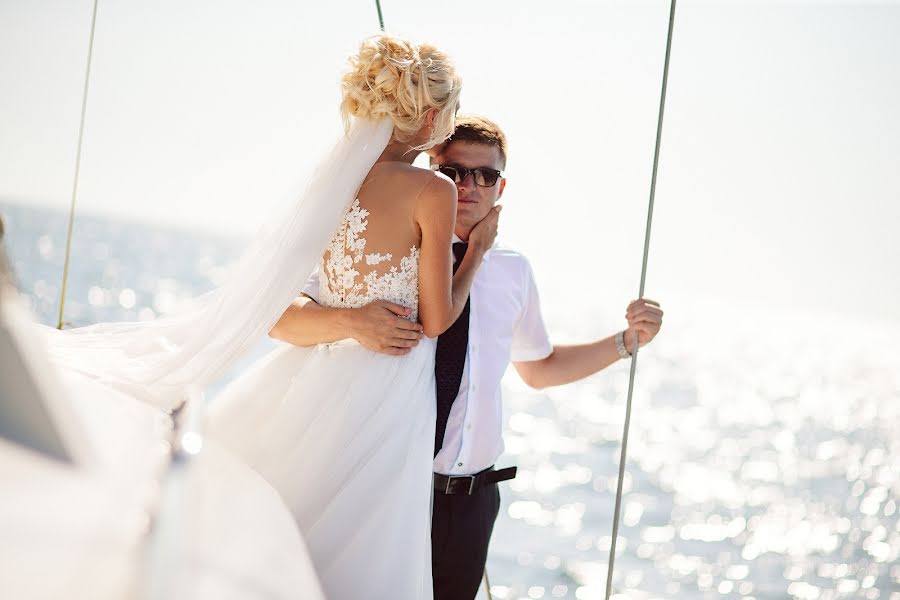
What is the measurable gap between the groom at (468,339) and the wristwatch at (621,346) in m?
0.12

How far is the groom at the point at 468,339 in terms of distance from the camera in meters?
2.12

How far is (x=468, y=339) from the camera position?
7.43ft

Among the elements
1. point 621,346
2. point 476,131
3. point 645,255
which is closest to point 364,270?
point 476,131

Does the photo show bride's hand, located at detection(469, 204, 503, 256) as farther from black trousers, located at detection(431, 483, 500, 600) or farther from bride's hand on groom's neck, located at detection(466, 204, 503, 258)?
black trousers, located at detection(431, 483, 500, 600)

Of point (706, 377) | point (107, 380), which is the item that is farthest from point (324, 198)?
point (706, 377)

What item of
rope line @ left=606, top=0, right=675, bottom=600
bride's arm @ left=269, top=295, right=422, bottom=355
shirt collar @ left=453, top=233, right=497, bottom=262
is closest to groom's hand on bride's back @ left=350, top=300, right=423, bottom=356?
bride's arm @ left=269, top=295, right=422, bottom=355

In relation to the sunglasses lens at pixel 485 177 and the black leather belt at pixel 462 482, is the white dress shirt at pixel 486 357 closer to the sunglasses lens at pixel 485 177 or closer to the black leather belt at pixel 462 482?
the black leather belt at pixel 462 482

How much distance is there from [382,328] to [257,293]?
0.31 meters

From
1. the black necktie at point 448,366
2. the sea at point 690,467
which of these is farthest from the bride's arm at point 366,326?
the sea at point 690,467

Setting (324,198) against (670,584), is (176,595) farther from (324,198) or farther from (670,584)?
(670,584)

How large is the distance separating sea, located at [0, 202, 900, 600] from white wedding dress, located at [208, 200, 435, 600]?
644 millimetres

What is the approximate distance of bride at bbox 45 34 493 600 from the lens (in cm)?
196

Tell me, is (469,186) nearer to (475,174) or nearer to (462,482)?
(475,174)

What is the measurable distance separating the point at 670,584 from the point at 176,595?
1033 centimetres
